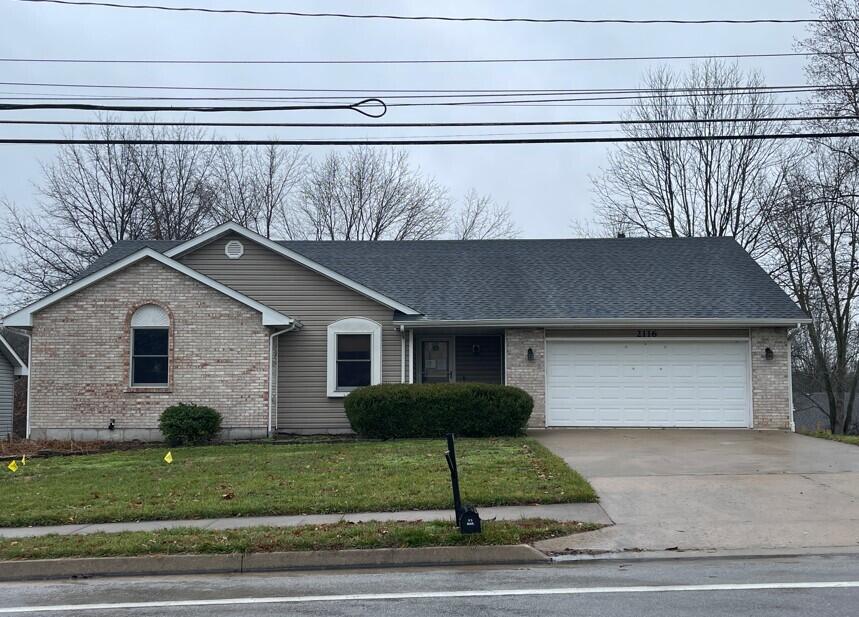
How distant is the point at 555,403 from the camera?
20.2 metres

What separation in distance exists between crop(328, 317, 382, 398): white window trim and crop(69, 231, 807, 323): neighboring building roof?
2.97 feet

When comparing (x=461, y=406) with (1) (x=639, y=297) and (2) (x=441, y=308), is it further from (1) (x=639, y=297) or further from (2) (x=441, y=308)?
(1) (x=639, y=297)

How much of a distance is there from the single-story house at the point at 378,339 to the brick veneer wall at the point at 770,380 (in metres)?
0.03

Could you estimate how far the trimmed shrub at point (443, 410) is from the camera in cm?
1781

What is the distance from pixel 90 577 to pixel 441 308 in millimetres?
13239

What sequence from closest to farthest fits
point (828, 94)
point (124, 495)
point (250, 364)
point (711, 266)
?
point (124, 495) < point (250, 364) < point (711, 266) < point (828, 94)

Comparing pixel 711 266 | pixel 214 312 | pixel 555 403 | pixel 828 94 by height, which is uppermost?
pixel 828 94

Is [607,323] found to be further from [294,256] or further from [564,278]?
[294,256]

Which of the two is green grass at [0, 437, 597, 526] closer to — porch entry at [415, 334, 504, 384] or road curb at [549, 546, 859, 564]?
road curb at [549, 546, 859, 564]

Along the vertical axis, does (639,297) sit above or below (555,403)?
above

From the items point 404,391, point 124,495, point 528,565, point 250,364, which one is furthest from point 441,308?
point 528,565

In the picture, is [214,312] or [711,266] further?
[711,266]

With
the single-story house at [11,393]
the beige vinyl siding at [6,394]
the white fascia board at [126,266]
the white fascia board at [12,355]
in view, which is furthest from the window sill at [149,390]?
the beige vinyl siding at [6,394]

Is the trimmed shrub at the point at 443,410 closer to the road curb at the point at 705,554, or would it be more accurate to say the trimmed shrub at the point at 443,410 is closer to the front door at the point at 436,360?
the front door at the point at 436,360
